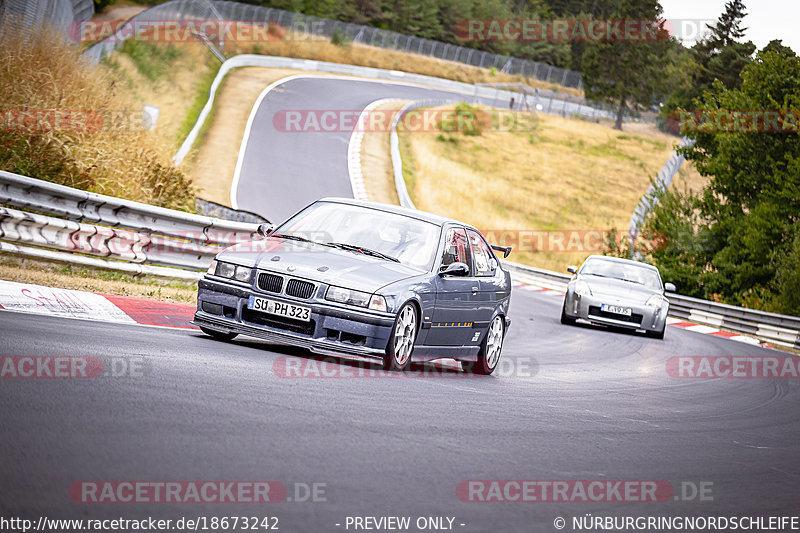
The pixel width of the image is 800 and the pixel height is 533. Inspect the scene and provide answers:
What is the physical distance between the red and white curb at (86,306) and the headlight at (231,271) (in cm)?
98

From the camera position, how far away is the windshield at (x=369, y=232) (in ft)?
30.7

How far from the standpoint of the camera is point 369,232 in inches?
376

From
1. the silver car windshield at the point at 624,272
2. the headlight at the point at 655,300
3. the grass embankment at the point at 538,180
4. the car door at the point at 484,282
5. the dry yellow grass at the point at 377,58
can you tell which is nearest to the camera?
the car door at the point at 484,282

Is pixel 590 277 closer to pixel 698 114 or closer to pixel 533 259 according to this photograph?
pixel 698 114

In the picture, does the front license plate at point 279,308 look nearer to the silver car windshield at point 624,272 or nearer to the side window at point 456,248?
the side window at point 456,248

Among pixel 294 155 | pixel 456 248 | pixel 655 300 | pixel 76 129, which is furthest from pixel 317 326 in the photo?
pixel 294 155

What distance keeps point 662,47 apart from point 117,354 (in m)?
95.1

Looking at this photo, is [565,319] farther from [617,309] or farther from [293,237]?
[293,237]

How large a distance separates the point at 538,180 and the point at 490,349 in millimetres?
49156

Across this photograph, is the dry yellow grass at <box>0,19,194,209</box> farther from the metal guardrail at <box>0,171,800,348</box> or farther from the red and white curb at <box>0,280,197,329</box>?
the red and white curb at <box>0,280,197,329</box>

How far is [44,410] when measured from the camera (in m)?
5.01

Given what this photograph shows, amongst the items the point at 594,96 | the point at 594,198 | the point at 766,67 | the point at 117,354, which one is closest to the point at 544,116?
the point at 594,96

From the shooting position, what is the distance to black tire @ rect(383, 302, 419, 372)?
838cm

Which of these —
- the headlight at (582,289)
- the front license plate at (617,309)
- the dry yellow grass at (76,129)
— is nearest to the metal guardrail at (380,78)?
the dry yellow grass at (76,129)
